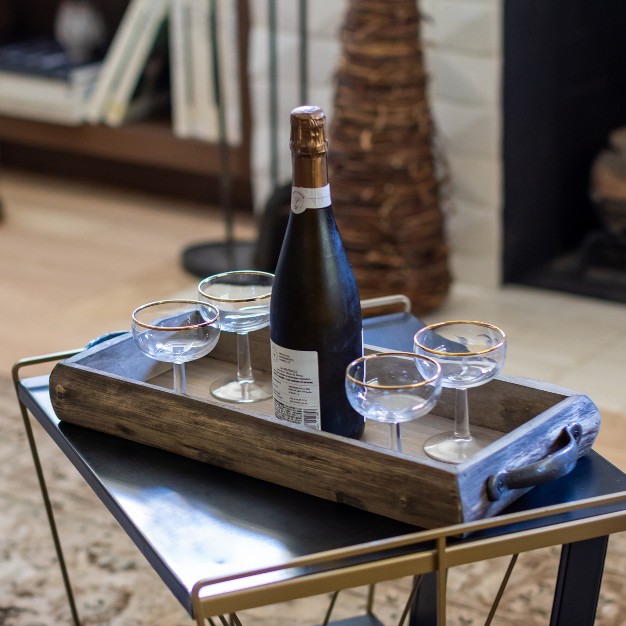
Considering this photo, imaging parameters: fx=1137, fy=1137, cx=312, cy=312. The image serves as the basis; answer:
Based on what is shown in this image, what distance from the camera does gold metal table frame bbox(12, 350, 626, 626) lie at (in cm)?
87

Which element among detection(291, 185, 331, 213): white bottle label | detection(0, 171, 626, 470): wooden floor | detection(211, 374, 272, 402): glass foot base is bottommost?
detection(0, 171, 626, 470): wooden floor

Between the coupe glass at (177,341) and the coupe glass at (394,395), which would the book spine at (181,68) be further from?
the coupe glass at (394,395)

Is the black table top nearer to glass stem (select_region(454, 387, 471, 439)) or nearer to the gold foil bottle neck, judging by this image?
glass stem (select_region(454, 387, 471, 439))

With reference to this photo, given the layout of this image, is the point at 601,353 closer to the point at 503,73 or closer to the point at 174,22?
the point at 503,73

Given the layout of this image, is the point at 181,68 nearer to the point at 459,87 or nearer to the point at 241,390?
the point at 459,87

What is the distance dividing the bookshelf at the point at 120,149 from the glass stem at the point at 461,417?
2159 millimetres

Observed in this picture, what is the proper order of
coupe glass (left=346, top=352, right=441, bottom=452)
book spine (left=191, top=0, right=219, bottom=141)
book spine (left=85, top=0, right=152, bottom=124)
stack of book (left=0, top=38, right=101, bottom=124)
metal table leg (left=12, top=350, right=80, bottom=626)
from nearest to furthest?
coupe glass (left=346, top=352, right=441, bottom=452) < metal table leg (left=12, top=350, right=80, bottom=626) < book spine (left=191, top=0, right=219, bottom=141) < book spine (left=85, top=0, right=152, bottom=124) < stack of book (left=0, top=38, right=101, bottom=124)

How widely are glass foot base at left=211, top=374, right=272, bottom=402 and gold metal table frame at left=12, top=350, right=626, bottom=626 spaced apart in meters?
0.29

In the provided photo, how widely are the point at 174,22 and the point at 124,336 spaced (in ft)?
6.85

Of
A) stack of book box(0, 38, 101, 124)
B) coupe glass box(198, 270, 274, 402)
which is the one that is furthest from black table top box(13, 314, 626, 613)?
stack of book box(0, 38, 101, 124)

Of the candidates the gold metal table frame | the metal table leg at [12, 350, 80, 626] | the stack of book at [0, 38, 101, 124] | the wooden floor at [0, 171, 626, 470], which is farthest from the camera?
the stack of book at [0, 38, 101, 124]

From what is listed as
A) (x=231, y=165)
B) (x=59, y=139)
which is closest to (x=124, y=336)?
(x=231, y=165)

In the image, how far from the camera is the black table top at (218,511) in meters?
0.92

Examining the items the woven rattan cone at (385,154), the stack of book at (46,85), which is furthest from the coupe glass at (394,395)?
the stack of book at (46,85)
